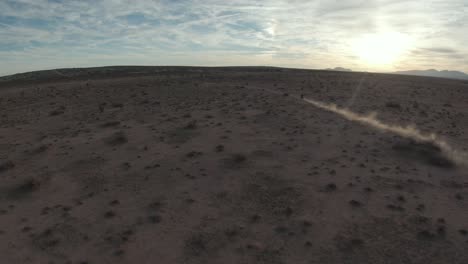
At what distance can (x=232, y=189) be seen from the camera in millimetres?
11703

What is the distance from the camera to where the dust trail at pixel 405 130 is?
1420 cm

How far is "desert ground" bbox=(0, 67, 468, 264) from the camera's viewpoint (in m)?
8.69

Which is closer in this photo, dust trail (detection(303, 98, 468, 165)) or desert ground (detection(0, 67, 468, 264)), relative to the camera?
desert ground (detection(0, 67, 468, 264))

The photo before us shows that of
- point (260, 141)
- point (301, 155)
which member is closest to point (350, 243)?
point (301, 155)

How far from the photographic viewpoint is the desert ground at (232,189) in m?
8.69

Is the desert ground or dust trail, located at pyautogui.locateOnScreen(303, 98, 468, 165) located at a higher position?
dust trail, located at pyautogui.locateOnScreen(303, 98, 468, 165)

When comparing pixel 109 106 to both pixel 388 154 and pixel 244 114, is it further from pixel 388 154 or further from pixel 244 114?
pixel 388 154

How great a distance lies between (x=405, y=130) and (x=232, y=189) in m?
10.9

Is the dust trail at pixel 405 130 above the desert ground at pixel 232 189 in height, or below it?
above

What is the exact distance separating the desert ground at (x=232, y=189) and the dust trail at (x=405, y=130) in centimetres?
37

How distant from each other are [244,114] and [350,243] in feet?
42.9

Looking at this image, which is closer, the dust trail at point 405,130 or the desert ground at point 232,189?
the desert ground at point 232,189

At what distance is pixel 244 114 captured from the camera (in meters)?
21.0

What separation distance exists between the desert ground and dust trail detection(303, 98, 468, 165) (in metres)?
0.37
